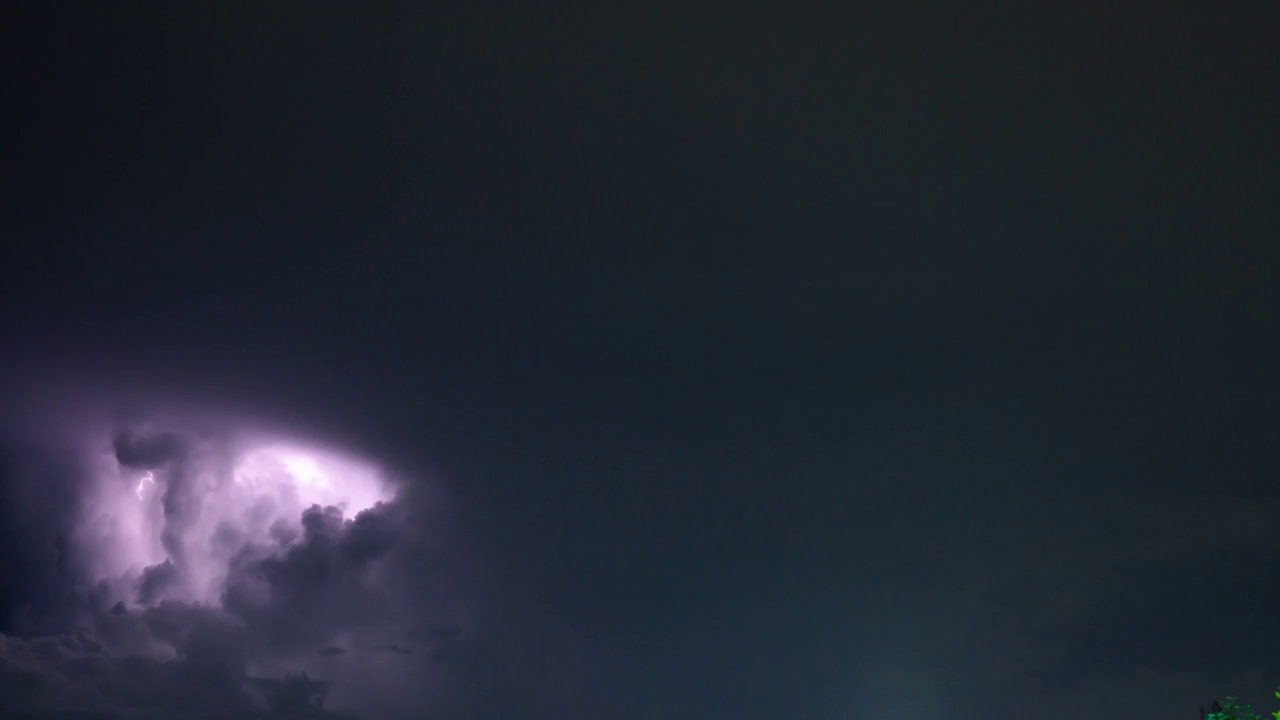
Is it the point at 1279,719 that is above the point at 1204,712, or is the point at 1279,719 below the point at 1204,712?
below

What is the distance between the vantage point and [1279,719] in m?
55.4

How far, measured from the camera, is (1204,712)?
7862cm

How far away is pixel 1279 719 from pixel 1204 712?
26601 mm

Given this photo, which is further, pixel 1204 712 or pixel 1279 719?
pixel 1204 712
